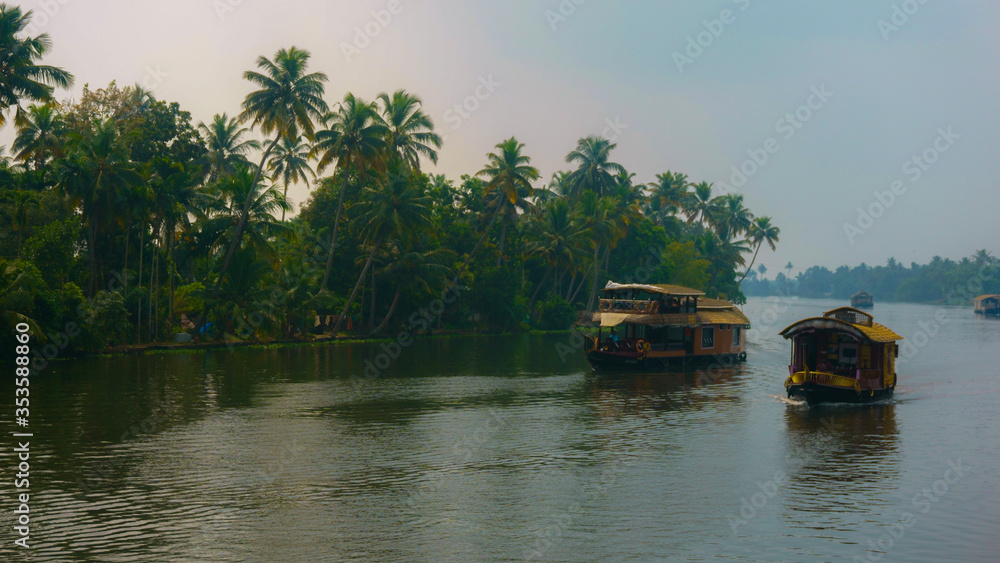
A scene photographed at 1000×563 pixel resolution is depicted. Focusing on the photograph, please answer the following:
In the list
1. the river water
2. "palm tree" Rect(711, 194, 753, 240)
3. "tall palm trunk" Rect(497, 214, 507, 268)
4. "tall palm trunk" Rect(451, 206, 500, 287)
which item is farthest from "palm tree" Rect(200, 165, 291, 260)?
"palm tree" Rect(711, 194, 753, 240)

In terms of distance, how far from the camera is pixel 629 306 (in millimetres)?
44844

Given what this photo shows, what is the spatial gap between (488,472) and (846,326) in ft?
60.8

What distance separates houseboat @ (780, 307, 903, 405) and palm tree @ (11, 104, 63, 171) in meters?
46.2

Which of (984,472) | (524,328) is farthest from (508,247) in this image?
(984,472)

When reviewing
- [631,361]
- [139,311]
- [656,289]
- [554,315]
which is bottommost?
[631,361]

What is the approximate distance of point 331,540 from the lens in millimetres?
15180

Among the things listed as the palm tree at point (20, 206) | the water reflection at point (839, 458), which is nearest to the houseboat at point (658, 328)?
the water reflection at point (839, 458)

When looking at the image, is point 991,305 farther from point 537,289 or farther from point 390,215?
point 390,215

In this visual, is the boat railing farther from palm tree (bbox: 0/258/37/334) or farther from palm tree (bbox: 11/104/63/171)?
palm tree (bbox: 11/104/63/171)

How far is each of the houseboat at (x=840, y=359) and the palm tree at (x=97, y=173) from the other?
117 feet

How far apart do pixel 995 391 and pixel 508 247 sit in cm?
4700

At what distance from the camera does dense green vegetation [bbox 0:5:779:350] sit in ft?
148

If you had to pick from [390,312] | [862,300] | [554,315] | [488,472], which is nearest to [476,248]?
[390,312]

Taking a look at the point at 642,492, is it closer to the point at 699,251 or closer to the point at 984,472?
the point at 984,472
